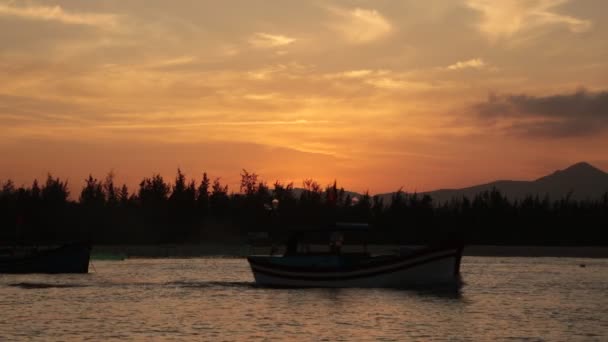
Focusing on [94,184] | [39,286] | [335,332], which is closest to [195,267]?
[39,286]

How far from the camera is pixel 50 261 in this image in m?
74.4

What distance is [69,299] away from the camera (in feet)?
173

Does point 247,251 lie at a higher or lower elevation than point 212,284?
higher

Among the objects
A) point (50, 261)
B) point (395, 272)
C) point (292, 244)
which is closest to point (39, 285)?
point (50, 261)

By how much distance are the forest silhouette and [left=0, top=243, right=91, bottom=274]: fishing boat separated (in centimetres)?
4960

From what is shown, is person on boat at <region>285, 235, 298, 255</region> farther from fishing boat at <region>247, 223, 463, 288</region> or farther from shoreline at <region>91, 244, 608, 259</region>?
shoreline at <region>91, 244, 608, 259</region>

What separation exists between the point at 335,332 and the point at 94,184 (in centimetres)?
13720

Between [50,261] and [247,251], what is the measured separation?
6199cm

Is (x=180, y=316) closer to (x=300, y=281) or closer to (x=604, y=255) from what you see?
(x=300, y=281)

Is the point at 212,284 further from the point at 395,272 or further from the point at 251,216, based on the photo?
the point at 251,216

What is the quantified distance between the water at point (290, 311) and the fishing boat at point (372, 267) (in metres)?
0.78

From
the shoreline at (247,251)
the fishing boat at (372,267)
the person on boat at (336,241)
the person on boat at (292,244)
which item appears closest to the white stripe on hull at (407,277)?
the fishing boat at (372,267)

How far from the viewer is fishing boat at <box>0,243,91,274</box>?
74.0m

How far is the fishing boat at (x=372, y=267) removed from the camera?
55.3m
